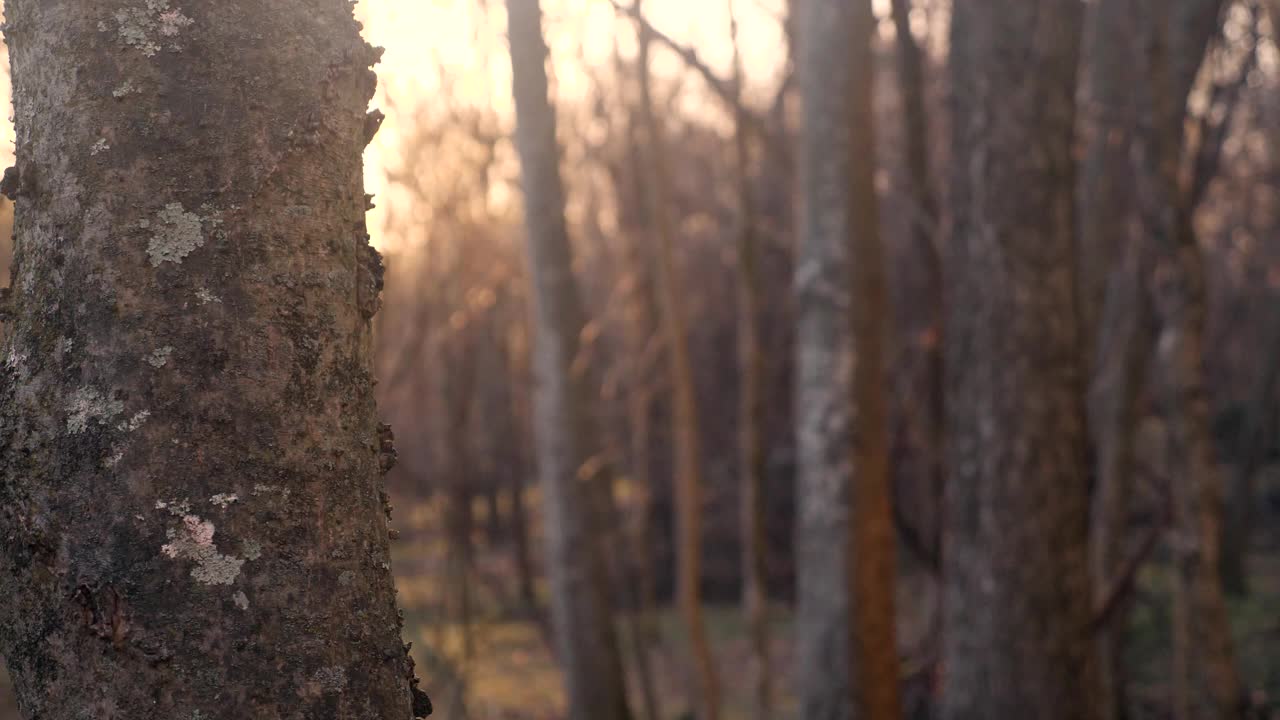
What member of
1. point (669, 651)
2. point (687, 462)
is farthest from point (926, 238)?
point (669, 651)

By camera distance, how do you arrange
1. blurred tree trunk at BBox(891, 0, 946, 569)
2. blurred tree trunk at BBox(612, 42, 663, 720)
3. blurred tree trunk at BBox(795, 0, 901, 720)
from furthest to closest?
blurred tree trunk at BBox(612, 42, 663, 720)
blurred tree trunk at BBox(891, 0, 946, 569)
blurred tree trunk at BBox(795, 0, 901, 720)

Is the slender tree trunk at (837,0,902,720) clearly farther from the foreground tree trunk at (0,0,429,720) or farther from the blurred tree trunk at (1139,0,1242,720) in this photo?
the foreground tree trunk at (0,0,429,720)

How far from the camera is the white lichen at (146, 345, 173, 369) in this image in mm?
1271

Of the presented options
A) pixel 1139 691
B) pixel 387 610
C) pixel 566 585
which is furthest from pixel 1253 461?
pixel 387 610

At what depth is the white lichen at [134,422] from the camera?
4.15ft

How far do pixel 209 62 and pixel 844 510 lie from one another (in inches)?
189

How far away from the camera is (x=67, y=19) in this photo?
132cm

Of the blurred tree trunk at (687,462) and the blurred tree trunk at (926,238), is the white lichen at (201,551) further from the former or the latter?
the blurred tree trunk at (687,462)

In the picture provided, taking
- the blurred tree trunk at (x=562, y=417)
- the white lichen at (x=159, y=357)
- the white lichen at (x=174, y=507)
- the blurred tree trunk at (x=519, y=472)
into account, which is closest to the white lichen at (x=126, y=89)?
the white lichen at (x=159, y=357)

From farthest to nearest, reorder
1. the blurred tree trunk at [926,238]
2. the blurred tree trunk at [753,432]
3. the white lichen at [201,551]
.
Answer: the blurred tree trunk at [753,432]
the blurred tree trunk at [926,238]
the white lichen at [201,551]

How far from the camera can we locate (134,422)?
1264 millimetres

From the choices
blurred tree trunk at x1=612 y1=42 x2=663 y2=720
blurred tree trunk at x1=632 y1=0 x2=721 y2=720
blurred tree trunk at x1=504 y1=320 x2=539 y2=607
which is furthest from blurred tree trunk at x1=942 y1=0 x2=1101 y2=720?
blurred tree trunk at x1=504 y1=320 x2=539 y2=607

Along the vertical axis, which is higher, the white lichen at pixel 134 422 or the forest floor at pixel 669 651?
the white lichen at pixel 134 422

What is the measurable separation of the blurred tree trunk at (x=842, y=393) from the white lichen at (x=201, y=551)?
474 centimetres
